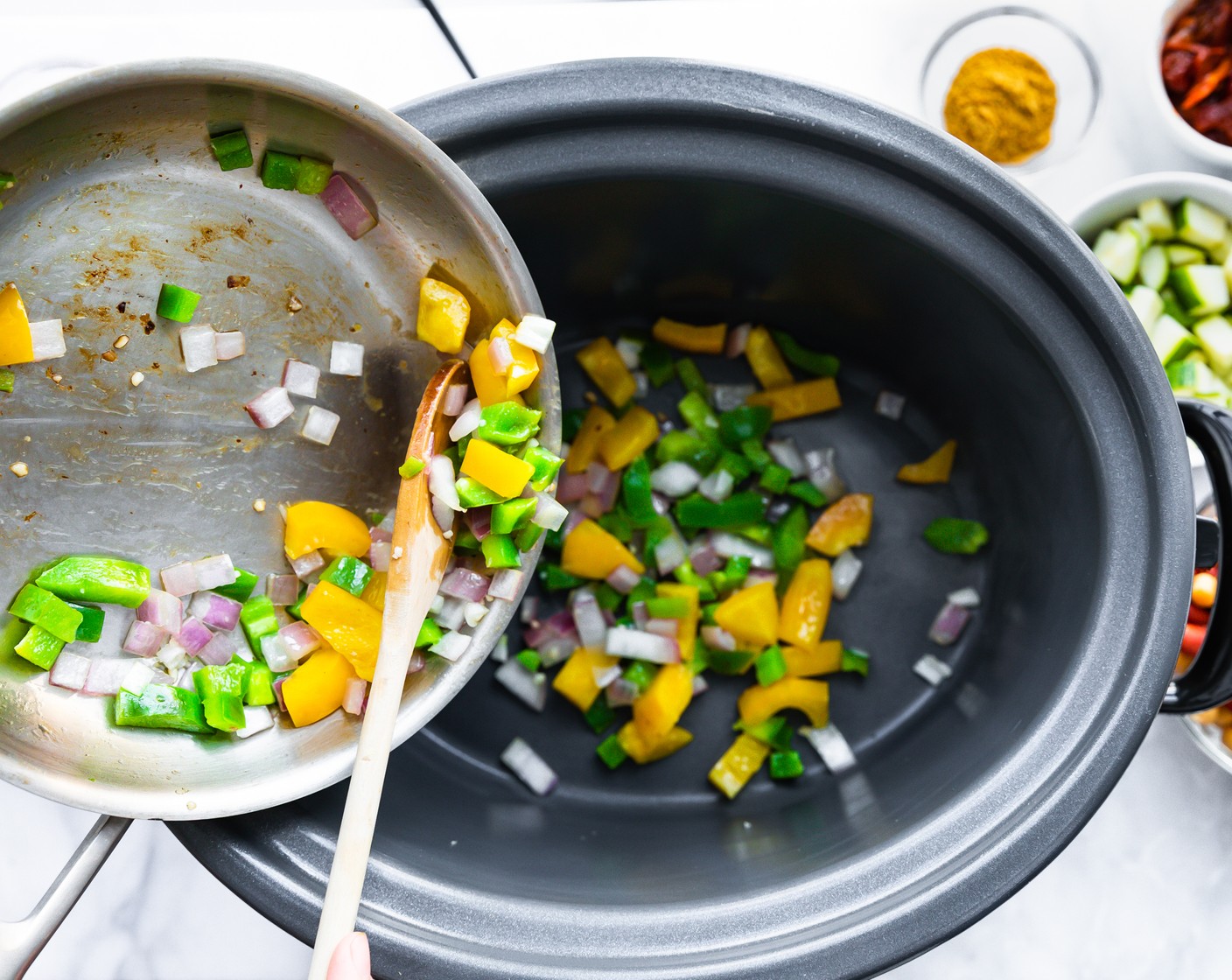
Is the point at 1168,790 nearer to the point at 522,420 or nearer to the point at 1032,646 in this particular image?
the point at 1032,646

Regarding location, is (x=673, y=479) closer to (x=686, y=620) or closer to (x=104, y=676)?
(x=686, y=620)

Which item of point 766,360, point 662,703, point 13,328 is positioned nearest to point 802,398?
point 766,360

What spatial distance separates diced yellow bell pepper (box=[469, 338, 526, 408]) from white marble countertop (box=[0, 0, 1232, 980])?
457 millimetres

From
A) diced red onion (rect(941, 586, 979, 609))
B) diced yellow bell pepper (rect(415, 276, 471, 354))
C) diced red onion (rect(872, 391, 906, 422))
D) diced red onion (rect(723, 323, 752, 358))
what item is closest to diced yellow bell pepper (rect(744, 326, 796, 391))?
diced red onion (rect(723, 323, 752, 358))

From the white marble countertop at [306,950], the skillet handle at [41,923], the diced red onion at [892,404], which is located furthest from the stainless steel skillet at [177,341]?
the diced red onion at [892,404]

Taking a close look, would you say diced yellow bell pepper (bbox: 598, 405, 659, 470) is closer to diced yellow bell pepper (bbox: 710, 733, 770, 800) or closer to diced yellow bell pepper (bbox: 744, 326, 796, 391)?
diced yellow bell pepper (bbox: 744, 326, 796, 391)

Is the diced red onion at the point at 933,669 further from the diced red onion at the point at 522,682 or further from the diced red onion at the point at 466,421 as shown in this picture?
the diced red onion at the point at 466,421

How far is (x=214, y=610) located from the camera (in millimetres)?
888

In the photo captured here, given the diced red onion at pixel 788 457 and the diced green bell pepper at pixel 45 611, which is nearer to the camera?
the diced green bell pepper at pixel 45 611

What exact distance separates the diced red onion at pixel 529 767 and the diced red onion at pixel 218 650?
1.23 ft

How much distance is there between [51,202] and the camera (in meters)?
0.77

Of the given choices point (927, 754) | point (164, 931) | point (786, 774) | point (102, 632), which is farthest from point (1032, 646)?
point (164, 931)

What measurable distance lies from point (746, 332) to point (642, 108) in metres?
0.39

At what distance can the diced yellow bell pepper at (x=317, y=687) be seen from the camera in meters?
0.87
